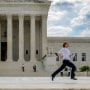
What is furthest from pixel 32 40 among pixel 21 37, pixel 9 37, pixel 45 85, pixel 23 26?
pixel 45 85

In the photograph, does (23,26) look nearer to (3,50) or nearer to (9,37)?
(9,37)

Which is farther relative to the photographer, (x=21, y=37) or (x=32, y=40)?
(x=21, y=37)

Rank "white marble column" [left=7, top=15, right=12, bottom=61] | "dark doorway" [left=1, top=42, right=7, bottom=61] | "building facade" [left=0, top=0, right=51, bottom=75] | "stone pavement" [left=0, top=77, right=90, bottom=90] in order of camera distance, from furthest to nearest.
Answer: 1. "dark doorway" [left=1, top=42, right=7, bottom=61]
2. "white marble column" [left=7, top=15, right=12, bottom=61]
3. "building facade" [left=0, top=0, right=51, bottom=75]
4. "stone pavement" [left=0, top=77, right=90, bottom=90]

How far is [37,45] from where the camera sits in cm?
7262

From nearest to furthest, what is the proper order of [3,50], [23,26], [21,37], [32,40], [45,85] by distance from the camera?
[45,85], [32,40], [21,37], [23,26], [3,50]

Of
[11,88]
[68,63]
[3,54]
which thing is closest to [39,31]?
[3,54]

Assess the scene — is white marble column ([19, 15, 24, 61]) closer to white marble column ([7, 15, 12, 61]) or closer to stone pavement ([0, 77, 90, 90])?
white marble column ([7, 15, 12, 61])

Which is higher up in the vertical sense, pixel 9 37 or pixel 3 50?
pixel 9 37

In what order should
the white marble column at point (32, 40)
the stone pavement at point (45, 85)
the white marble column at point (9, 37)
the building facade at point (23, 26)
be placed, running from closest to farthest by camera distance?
1. the stone pavement at point (45, 85)
2. the building facade at point (23, 26)
3. the white marble column at point (32, 40)
4. the white marble column at point (9, 37)

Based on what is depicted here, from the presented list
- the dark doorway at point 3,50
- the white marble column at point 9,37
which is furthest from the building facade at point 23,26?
the dark doorway at point 3,50

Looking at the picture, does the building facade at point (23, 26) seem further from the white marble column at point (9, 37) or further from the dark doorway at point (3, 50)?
the dark doorway at point (3, 50)

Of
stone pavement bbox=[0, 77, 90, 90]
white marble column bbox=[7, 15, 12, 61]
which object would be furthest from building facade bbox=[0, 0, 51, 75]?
stone pavement bbox=[0, 77, 90, 90]

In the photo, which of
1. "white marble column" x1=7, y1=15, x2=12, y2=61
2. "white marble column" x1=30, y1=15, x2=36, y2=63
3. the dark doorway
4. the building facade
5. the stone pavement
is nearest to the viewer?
the stone pavement

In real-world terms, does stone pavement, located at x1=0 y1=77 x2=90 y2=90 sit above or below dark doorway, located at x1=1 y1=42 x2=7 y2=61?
above
